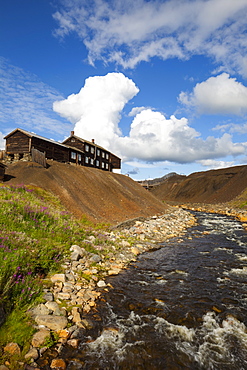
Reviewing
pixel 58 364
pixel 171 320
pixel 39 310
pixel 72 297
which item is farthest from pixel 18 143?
pixel 171 320

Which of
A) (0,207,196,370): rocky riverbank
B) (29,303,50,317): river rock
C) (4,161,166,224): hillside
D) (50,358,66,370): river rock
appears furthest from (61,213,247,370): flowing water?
(4,161,166,224): hillside

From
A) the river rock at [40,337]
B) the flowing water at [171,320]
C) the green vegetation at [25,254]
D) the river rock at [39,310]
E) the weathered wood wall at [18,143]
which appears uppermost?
the weathered wood wall at [18,143]

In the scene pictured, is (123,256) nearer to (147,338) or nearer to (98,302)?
(98,302)

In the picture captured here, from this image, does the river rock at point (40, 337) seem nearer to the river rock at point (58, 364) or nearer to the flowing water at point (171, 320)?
the river rock at point (58, 364)

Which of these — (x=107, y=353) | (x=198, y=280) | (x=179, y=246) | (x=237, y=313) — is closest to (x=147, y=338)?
(x=107, y=353)

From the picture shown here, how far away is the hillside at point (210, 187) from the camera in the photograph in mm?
64375

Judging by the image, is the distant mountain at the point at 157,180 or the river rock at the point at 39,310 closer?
the river rock at the point at 39,310

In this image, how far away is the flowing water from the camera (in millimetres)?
4918

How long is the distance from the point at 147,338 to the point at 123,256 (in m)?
6.47

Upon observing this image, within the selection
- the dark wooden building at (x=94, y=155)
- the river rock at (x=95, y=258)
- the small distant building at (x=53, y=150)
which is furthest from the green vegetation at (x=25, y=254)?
the dark wooden building at (x=94, y=155)

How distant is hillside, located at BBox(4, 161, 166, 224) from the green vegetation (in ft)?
20.9

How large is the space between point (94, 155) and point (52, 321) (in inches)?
1776

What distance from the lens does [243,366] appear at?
4.82 meters

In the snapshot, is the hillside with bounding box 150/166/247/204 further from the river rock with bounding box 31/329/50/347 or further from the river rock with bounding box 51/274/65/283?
the river rock with bounding box 31/329/50/347
